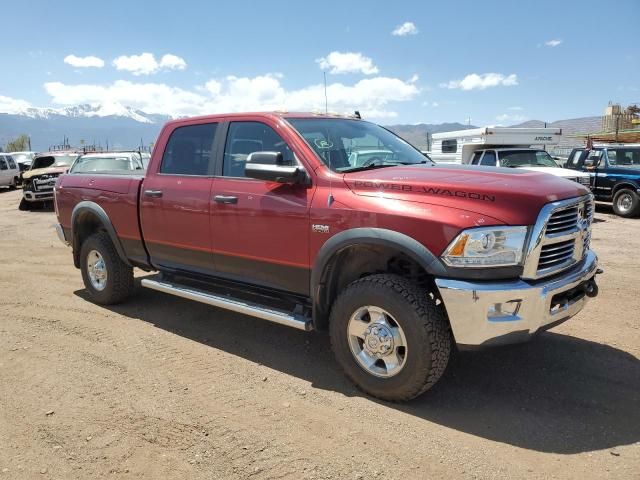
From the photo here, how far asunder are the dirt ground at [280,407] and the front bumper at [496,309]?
60 centimetres

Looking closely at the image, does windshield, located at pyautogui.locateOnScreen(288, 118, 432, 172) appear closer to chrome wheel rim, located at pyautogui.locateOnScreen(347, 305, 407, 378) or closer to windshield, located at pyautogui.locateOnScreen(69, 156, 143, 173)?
chrome wheel rim, located at pyautogui.locateOnScreen(347, 305, 407, 378)

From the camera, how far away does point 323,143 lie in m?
4.12

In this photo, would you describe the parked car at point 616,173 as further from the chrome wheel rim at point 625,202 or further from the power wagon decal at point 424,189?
the power wagon decal at point 424,189

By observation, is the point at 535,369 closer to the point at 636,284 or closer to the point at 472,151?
the point at 636,284

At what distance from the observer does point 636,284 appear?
6.36 m

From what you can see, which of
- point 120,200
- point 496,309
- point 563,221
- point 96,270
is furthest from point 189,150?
point 563,221

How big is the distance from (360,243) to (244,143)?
1568 millimetres

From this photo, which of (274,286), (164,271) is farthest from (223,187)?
(164,271)

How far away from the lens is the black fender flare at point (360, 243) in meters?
3.22

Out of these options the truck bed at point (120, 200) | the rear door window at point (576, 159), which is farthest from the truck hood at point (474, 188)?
the rear door window at point (576, 159)

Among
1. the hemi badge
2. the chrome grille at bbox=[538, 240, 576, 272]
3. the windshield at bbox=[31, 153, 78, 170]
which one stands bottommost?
the chrome grille at bbox=[538, 240, 576, 272]

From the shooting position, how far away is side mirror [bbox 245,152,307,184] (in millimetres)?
3750

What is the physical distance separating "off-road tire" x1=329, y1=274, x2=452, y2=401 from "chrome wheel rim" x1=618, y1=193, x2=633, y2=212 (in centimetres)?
1218

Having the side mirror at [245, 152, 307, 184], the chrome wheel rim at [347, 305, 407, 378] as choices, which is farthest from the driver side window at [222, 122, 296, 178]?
the chrome wheel rim at [347, 305, 407, 378]
